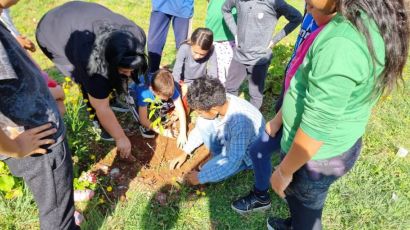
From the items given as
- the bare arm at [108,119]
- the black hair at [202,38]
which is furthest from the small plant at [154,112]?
the black hair at [202,38]

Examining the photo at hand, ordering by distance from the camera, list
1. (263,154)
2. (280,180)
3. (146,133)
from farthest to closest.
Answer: (146,133), (263,154), (280,180)

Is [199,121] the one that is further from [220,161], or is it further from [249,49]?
[249,49]

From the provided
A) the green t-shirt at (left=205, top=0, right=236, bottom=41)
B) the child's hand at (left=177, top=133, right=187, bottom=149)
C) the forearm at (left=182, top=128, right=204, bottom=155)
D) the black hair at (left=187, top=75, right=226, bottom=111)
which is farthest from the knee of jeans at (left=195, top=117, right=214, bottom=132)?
the green t-shirt at (left=205, top=0, right=236, bottom=41)

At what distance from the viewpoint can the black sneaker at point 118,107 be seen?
3547mm

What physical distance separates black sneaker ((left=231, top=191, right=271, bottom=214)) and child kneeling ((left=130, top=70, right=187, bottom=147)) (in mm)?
817

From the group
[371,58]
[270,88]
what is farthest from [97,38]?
[270,88]

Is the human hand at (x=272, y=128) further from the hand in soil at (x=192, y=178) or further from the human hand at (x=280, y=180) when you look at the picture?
the hand in soil at (x=192, y=178)

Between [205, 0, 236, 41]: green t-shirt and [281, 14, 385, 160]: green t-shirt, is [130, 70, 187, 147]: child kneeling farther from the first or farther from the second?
[281, 14, 385, 160]: green t-shirt

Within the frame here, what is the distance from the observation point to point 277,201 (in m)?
2.73

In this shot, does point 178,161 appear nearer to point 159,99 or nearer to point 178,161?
point 178,161

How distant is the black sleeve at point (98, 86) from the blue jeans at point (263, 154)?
1090 mm

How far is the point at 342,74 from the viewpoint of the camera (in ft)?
3.66

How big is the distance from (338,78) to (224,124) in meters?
1.41

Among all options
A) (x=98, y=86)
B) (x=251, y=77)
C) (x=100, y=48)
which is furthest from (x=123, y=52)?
(x=251, y=77)
